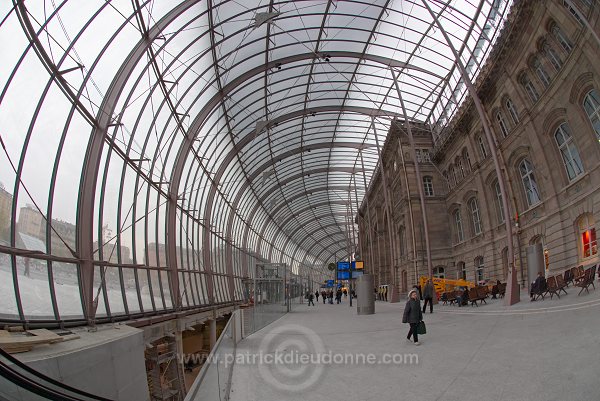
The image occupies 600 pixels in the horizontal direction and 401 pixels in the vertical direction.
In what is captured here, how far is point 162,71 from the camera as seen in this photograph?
21688 mm

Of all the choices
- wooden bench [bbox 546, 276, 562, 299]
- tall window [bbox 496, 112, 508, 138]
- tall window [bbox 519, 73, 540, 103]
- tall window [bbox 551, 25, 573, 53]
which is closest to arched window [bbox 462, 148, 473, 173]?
tall window [bbox 496, 112, 508, 138]

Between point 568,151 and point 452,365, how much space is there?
19.0 meters

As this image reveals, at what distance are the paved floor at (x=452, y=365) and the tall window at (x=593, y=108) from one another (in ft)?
34.1

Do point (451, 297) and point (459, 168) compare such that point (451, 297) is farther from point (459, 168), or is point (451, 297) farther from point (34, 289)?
point (34, 289)

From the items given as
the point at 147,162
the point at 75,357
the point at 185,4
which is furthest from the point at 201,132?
the point at 75,357

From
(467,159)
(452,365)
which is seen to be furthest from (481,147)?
(452,365)

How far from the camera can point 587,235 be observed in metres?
19.8

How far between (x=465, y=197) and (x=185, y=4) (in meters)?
28.0

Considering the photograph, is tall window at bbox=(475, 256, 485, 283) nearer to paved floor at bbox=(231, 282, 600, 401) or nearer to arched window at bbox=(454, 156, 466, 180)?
arched window at bbox=(454, 156, 466, 180)

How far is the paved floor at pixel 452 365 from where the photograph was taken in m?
5.93

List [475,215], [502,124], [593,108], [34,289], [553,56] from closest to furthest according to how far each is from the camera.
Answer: [34,289] → [593,108] → [553,56] → [502,124] → [475,215]

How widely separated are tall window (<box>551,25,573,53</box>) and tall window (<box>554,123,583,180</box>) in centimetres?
396

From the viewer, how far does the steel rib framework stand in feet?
40.0

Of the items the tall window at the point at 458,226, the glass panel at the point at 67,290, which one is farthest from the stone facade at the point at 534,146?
the glass panel at the point at 67,290
